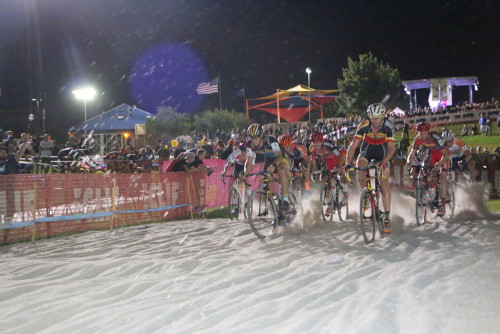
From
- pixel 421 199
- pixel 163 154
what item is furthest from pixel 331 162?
pixel 163 154

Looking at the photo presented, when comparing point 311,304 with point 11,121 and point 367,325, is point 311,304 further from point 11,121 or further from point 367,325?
point 11,121

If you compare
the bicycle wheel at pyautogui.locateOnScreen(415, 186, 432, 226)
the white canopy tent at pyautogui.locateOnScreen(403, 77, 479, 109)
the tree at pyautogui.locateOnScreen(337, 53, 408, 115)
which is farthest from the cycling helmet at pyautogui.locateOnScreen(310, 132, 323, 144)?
the tree at pyautogui.locateOnScreen(337, 53, 408, 115)

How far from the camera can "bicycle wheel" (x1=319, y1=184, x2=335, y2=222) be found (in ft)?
35.6

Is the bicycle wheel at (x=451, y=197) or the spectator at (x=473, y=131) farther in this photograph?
the spectator at (x=473, y=131)

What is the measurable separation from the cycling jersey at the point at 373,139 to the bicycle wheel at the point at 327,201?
2.44m

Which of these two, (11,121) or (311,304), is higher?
(11,121)

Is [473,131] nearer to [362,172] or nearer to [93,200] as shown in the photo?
[362,172]

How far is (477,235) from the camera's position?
8.66 metres

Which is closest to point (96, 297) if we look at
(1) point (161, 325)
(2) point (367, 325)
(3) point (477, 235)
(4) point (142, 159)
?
(1) point (161, 325)

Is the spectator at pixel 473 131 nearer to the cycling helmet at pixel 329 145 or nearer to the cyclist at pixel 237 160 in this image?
the cycling helmet at pixel 329 145

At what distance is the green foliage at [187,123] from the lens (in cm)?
4438

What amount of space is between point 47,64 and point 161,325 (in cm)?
5655

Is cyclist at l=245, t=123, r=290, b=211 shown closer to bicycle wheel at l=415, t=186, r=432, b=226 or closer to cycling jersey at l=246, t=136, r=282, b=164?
cycling jersey at l=246, t=136, r=282, b=164

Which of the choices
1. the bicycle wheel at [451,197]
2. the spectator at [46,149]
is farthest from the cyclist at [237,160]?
the spectator at [46,149]
